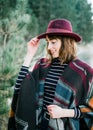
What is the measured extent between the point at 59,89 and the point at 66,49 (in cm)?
20

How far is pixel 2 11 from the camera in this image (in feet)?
12.9

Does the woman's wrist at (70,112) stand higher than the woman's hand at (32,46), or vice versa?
the woman's hand at (32,46)

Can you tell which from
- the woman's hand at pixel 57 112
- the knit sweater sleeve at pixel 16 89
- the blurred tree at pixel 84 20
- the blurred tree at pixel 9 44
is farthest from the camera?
the blurred tree at pixel 84 20

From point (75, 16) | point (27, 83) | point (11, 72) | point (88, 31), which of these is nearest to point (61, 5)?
point (75, 16)

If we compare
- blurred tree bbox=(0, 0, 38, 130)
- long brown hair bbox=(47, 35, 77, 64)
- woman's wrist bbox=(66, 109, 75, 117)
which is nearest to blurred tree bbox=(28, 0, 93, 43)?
Answer: blurred tree bbox=(0, 0, 38, 130)

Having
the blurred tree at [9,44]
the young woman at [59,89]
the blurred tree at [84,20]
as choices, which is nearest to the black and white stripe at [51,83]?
the young woman at [59,89]

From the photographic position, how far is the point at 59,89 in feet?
5.16

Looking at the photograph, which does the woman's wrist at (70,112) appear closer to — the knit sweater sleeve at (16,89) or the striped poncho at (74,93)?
the striped poncho at (74,93)

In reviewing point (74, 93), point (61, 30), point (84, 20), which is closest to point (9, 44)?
point (61, 30)

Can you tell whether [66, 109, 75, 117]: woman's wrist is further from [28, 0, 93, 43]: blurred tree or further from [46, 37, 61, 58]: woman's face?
[28, 0, 93, 43]: blurred tree

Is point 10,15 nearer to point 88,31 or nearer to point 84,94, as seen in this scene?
point 84,94

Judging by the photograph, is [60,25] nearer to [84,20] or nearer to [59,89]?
[59,89]

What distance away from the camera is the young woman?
62.0 inches

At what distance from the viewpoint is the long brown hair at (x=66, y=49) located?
5.33ft
